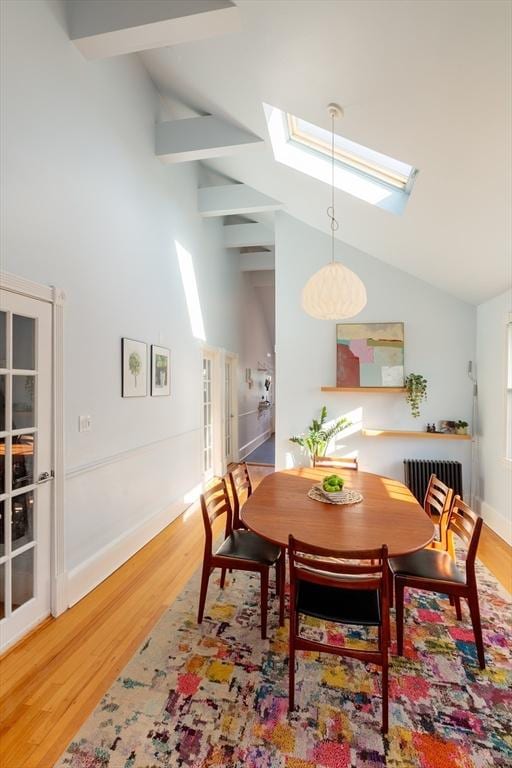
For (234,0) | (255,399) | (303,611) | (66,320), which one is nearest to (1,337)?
(66,320)

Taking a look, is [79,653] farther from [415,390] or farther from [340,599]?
[415,390]

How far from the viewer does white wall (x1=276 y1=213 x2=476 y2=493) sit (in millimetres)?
4320

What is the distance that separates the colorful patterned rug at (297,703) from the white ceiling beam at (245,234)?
5.20 metres

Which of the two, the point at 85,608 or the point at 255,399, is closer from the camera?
the point at 85,608

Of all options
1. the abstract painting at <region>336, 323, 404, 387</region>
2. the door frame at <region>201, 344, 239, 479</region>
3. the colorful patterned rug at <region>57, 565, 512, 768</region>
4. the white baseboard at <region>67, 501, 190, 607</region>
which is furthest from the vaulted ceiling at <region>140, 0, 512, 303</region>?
the white baseboard at <region>67, 501, 190, 607</region>

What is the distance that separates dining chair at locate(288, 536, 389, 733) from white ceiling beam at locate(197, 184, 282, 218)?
4089 millimetres

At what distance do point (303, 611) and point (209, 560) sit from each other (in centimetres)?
75

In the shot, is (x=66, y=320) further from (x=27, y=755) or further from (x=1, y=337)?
(x=27, y=755)

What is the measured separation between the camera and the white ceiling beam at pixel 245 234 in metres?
5.74

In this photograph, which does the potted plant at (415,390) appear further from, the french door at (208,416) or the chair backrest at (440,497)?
the french door at (208,416)

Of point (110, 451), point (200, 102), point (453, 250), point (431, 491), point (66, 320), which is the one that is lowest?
point (431, 491)

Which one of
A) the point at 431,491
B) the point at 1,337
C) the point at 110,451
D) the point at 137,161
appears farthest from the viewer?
the point at 137,161

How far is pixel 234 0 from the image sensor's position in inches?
75.8

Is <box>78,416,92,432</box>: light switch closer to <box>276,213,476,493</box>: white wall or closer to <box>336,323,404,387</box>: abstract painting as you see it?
<box>276,213,476,493</box>: white wall
